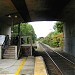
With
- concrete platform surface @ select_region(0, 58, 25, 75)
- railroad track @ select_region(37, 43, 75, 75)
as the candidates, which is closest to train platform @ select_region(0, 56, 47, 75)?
concrete platform surface @ select_region(0, 58, 25, 75)

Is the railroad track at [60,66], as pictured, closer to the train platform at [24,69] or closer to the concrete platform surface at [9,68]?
the train platform at [24,69]

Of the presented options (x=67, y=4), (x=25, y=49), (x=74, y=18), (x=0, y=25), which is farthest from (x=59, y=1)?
(x=0, y=25)

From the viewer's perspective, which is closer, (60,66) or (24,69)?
(24,69)

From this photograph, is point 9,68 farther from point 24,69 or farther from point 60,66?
point 60,66

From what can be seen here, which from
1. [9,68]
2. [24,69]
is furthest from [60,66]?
[9,68]

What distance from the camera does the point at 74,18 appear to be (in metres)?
30.0

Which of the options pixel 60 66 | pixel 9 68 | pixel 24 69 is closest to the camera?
pixel 24 69

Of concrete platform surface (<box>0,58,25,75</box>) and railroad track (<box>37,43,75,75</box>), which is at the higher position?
concrete platform surface (<box>0,58,25,75</box>)

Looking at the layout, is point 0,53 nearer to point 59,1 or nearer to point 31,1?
point 31,1

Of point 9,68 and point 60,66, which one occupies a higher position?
point 9,68

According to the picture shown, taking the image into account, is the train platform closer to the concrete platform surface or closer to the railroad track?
the concrete platform surface

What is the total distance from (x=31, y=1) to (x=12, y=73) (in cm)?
1023

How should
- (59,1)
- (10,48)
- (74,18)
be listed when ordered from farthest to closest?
(74,18) < (10,48) < (59,1)

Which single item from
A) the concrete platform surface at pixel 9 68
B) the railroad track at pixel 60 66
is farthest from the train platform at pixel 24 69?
the railroad track at pixel 60 66
